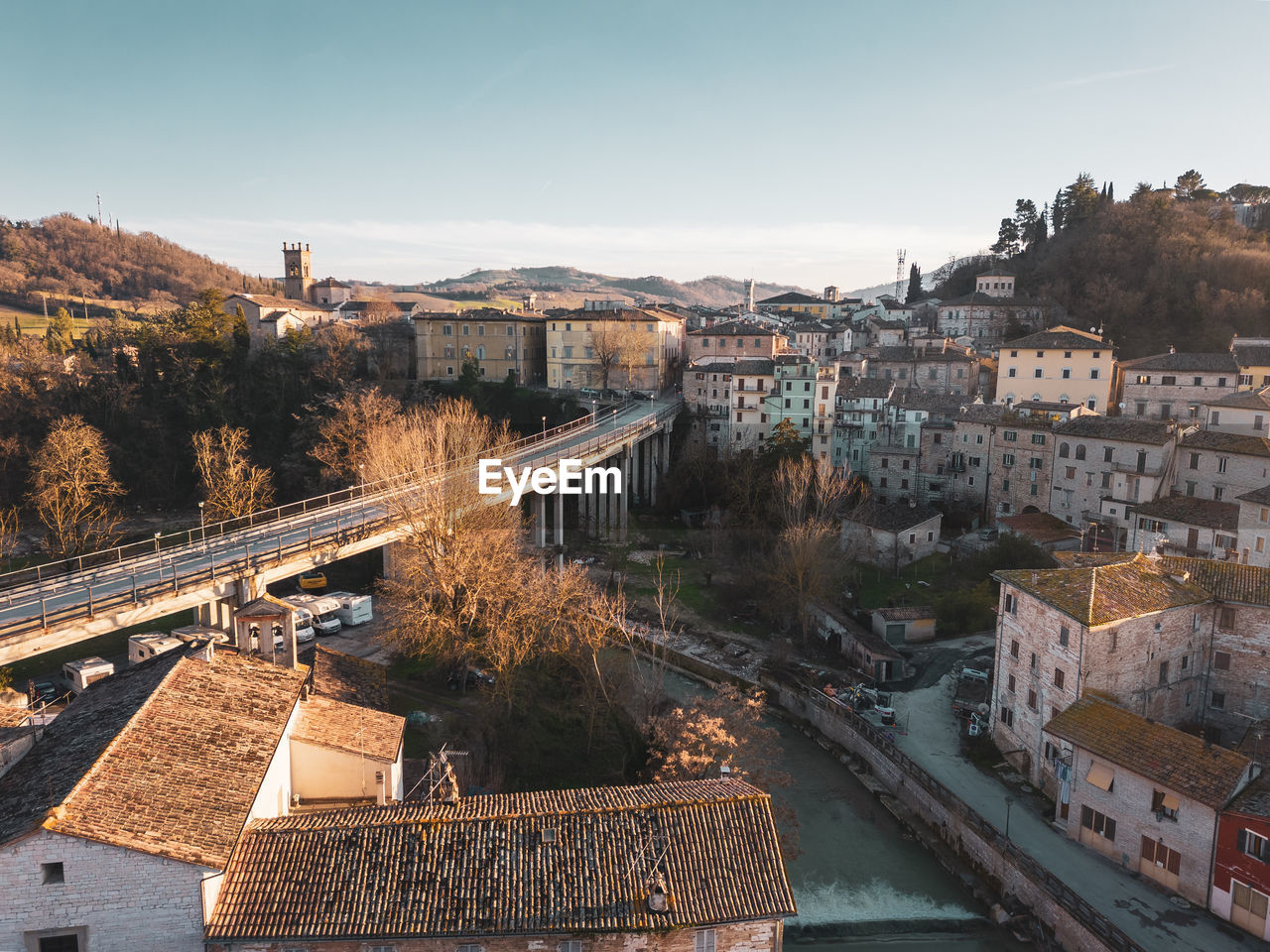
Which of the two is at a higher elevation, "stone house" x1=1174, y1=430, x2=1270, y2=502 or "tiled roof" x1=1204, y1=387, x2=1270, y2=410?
"tiled roof" x1=1204, y1=387, x2=1270, y2=410

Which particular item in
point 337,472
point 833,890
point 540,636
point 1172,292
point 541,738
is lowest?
point 833,890

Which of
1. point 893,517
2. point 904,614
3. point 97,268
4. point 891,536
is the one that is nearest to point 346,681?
point 904,614

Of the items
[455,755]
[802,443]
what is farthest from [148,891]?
[802,443]

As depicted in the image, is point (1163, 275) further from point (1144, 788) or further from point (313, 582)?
point (313, 582)

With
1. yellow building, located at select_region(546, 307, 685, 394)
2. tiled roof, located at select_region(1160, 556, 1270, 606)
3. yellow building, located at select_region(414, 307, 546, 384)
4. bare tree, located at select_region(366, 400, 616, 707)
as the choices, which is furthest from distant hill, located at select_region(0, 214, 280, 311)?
tiled roof, located at select_region(1160, 556, 1270, 606)

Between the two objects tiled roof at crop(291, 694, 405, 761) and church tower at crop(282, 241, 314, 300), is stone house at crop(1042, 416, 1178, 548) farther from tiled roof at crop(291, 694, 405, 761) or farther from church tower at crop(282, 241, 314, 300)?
church tower at crop(282, 241, 314, 300)

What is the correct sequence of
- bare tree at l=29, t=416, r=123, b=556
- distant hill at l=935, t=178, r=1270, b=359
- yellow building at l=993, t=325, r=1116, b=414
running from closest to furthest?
bare tree at l=29, t=416, r=123, b=556 < yellow building at l=993, t=325, r=1116, b=414 < distant hill at l=935, t=178, r=1270, b=359

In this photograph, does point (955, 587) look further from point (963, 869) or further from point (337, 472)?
point (337, 472)
